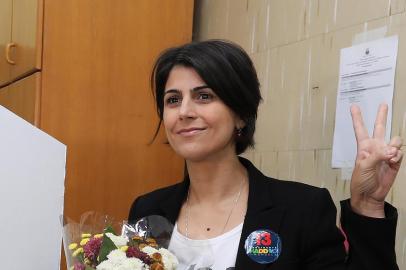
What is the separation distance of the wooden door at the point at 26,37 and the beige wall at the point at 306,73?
88 centimetres

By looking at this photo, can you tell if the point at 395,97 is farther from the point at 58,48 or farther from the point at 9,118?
the point at 58,48

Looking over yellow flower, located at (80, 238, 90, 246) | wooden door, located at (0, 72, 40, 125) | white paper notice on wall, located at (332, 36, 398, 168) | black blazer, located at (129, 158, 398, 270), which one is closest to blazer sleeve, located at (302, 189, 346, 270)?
black blazer, located at (129, 158, 398, 270)

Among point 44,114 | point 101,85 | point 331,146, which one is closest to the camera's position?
point 331,146

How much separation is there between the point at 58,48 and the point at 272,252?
4.16 feet

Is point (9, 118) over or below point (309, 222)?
over

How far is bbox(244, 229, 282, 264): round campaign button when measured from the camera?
1220 millimetres

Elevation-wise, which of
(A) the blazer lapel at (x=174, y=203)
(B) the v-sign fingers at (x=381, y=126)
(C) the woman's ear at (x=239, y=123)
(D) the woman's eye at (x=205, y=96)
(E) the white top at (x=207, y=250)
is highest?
(D) the woman's eye at (x=205, y=96)

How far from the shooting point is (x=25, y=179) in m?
1.07

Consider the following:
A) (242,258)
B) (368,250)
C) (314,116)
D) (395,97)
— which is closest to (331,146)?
(314,116)

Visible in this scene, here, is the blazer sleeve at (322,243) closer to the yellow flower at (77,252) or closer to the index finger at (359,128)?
the index finger at (359,128)

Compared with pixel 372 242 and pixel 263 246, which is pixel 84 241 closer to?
pixel 263 246

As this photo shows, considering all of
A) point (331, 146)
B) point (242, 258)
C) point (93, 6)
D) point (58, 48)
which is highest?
point (93, 6)

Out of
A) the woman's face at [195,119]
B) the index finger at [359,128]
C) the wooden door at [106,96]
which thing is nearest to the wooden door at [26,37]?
the wooden door at [106,96]

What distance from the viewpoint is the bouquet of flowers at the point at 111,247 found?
3.07 feet
